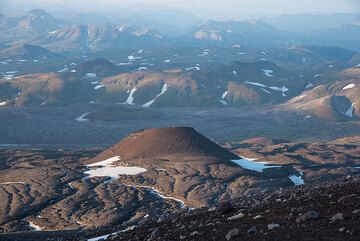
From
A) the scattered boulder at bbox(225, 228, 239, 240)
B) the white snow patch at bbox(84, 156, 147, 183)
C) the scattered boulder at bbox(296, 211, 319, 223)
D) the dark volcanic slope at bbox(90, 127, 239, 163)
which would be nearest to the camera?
the scattered boulder at bbox(225, 228, 239, 240)

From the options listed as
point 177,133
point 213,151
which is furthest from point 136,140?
point 213,151

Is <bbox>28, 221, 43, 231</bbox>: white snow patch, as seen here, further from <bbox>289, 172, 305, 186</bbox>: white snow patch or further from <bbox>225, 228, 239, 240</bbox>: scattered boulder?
<bbox>289, 172, 305, 186</bbox>: white snow patch

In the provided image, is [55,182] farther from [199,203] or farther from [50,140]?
[50,140]

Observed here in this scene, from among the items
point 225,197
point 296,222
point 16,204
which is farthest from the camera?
point 225,197

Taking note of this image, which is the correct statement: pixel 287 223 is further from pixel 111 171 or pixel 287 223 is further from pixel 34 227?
pixel 111 171

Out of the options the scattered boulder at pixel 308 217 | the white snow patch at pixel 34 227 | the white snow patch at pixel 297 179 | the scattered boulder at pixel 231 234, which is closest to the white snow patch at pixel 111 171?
the white snow patch at pixel 34 227

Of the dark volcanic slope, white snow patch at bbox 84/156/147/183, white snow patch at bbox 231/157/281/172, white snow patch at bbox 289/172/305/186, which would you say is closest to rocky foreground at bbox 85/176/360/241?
white snow patch at bbox 84/156/147/183

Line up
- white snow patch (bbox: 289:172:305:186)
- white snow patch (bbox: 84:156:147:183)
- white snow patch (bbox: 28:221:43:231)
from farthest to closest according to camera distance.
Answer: white snow patch (bbox: 289:172:305:186)
white snow patch (bbox: 84:156:147:183)
white snow patch (bbox: 28:221:43:231)

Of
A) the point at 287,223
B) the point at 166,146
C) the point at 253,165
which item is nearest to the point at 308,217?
the point at 287,223
